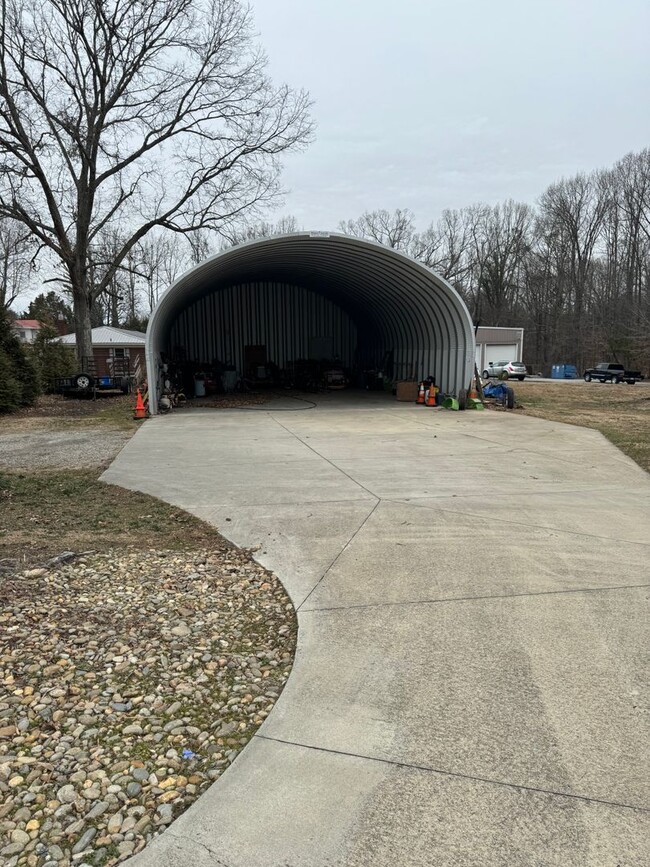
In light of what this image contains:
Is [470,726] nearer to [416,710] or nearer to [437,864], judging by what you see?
[416,710]

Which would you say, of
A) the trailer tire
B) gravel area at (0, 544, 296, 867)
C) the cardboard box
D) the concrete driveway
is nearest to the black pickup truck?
the cardboard box

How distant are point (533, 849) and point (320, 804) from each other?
81 centimetres

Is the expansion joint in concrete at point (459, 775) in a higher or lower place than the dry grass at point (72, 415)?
lower

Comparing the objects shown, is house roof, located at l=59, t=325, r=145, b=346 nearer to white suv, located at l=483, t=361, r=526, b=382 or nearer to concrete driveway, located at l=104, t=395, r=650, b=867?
white suv, located at l=483, t=361, r=526, b=382

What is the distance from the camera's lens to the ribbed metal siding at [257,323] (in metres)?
27.8

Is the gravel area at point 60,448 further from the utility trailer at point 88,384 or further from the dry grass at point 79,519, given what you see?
the utility trailer at point 88,384

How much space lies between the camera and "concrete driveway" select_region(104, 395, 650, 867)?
2.17 m

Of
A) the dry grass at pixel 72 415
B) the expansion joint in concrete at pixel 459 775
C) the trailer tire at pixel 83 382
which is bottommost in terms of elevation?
the expansion joint in concrete at pixel 459 775

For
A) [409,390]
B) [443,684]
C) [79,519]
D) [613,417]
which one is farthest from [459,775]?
[409,390]

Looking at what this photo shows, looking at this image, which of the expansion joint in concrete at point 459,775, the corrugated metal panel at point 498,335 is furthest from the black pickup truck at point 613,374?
the expansion joint in concrete at point 459,775

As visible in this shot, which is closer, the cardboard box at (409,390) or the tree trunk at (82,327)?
the cardboard box at (409,390)

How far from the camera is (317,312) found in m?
29.9

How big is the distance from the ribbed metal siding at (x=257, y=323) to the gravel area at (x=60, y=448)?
44.4 feet

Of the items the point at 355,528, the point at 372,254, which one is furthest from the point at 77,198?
the point at 355,528
